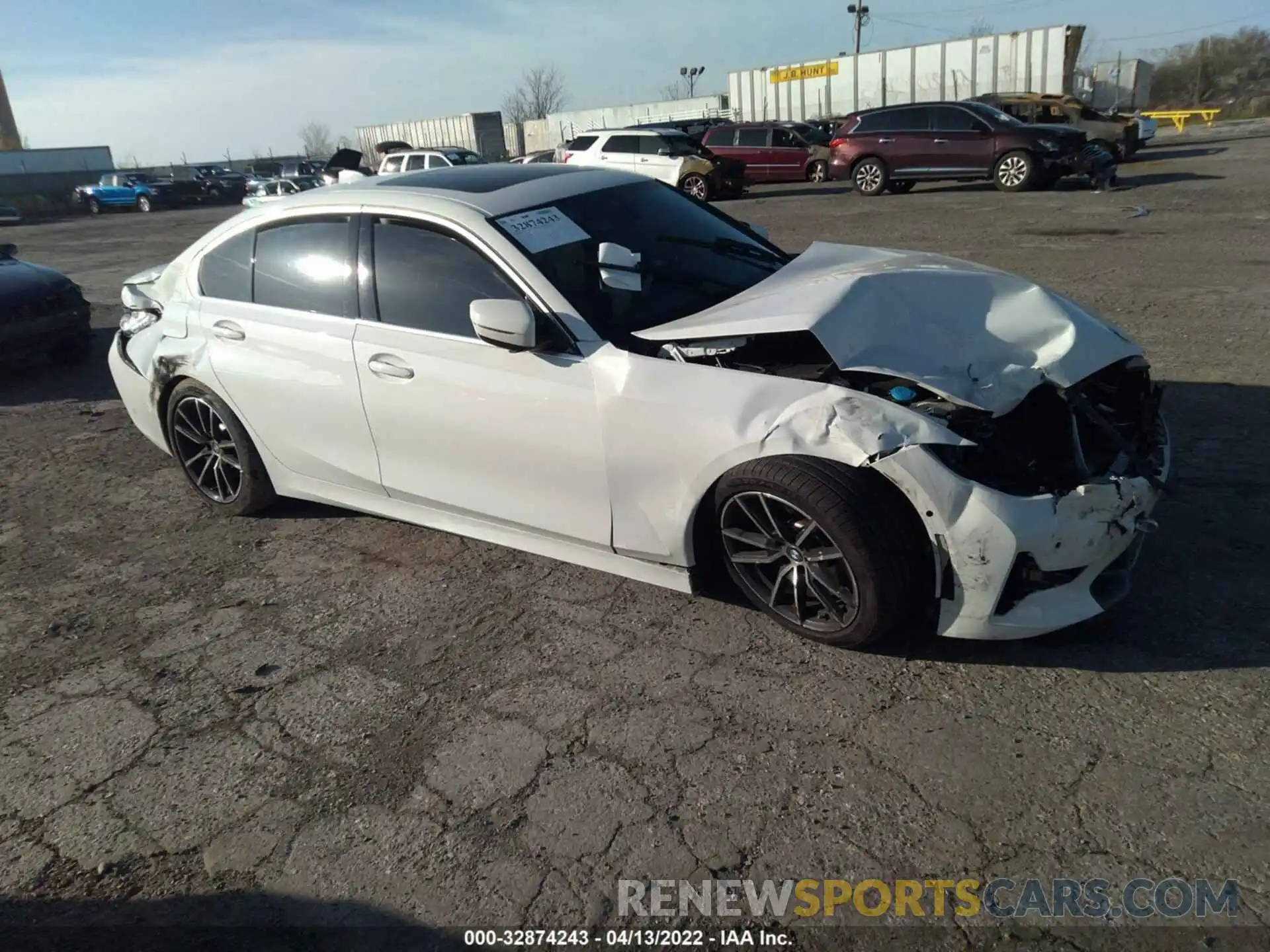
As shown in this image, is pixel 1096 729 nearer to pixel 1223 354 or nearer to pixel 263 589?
pixel 263 589

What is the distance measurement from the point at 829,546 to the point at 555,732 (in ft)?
3.60

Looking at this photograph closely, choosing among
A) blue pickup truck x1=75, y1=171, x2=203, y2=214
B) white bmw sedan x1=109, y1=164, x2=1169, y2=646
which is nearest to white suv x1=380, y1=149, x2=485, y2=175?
blue pickup truck x1=75, y1=171, x2=203, y2=214

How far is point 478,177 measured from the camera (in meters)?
4.25

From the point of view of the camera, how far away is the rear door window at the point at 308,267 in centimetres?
402

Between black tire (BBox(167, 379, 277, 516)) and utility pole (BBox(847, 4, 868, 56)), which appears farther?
utility pole (BBox(847, 4, 868, 56))

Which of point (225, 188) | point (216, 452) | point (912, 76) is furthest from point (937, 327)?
point (225, 188)

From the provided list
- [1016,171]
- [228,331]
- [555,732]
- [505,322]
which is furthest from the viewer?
[1016,171]

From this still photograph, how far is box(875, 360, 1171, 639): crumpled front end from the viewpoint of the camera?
2799 mm

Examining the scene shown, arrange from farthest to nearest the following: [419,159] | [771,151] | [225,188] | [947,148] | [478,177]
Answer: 1. [225,188]
2. [419,159]
3. [771,151]
4. [947,148]
5. [478,177]

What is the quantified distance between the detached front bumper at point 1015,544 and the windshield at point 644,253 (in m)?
1.20

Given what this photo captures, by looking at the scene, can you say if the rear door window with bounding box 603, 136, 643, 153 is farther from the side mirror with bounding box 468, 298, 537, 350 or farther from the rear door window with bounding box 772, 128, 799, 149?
the side mirror with bounding box 468, 298, 537, 350

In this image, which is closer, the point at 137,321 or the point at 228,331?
the point at 228,331

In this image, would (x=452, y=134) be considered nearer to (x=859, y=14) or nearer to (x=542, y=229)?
(x=859, y=14)

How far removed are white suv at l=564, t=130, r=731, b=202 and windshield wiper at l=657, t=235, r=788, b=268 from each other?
17.2 metres
